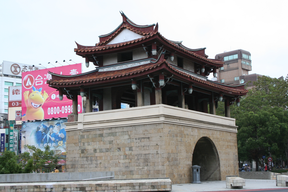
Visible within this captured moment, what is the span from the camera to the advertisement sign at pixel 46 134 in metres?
61.5

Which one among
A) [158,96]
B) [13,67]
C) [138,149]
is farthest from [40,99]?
[158,96]

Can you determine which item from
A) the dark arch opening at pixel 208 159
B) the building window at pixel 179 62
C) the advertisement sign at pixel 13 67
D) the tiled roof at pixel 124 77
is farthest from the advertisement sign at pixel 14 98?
the dark arch opening at pixel 208 159

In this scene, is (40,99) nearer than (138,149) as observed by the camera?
No

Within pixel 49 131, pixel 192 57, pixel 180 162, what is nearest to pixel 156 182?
pixel 180 162

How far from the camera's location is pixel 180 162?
25125mm

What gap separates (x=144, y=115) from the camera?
2495 centimetres

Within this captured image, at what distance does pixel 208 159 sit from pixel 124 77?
1107cm

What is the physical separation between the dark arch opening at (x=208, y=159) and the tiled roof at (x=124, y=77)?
4.97 m

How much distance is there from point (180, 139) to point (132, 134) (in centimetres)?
357

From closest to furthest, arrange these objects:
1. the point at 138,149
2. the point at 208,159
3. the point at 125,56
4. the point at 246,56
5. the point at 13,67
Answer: the point at 138,149 < the point at 125,56 < the point at 208,159 < the point at 13,67 < the point at 246,56

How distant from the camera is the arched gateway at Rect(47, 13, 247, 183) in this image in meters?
24.6

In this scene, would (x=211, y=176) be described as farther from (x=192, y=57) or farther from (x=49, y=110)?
(x=49, y=110)

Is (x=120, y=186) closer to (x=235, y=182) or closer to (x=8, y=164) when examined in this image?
(x=235, y=182)

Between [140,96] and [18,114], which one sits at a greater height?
[18,114]
